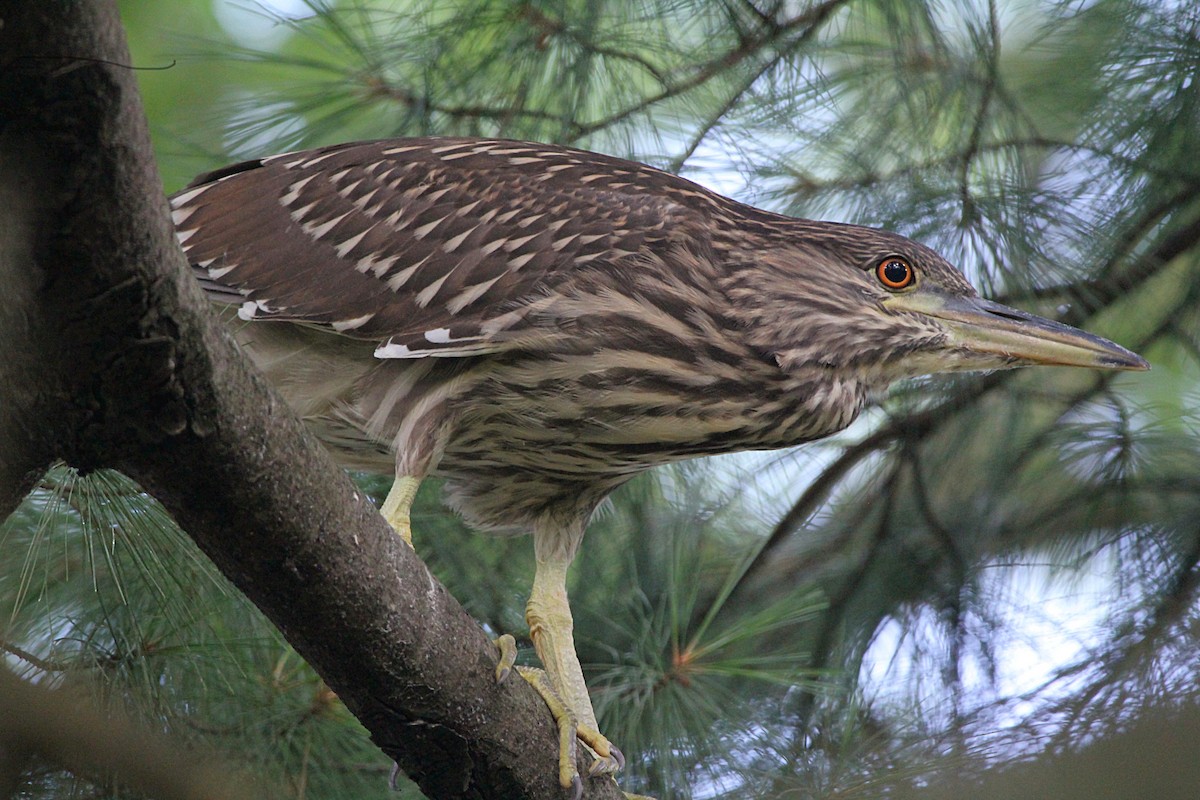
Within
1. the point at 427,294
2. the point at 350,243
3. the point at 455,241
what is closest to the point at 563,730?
the point at 427,294

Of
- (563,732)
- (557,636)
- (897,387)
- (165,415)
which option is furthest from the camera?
(897,387)

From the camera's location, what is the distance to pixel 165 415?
1.79m

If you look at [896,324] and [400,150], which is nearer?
[896,324]

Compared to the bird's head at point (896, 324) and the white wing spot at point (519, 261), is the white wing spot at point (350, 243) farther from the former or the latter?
the bird's head at point (896, 324)

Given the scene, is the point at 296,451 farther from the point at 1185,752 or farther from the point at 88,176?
the point at 1185,752

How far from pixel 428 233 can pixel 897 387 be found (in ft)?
6.23

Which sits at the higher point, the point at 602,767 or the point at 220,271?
the point at 220,271

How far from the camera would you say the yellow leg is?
2693 mm

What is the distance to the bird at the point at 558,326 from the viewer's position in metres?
2.81

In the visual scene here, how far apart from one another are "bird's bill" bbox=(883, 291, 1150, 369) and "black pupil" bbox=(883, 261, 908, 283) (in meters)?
0.07

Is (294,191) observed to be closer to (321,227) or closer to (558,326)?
(321,227)

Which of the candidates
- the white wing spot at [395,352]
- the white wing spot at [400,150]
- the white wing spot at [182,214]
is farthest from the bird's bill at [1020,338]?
the white wing spot at [182,214]

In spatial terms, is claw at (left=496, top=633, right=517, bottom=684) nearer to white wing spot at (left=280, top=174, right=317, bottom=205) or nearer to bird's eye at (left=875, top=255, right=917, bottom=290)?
bird's eye at (left=875, top=255, right=917, bottom=290)

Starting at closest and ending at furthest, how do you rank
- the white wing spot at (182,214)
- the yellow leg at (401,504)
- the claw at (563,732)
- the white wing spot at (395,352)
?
the claw at (563,732) < the yellow leg at (401,504) < the white wing spot at (395,352) < the white wing spot at (182,214)
